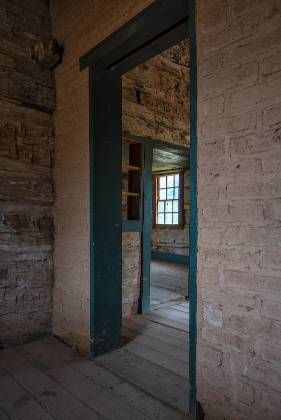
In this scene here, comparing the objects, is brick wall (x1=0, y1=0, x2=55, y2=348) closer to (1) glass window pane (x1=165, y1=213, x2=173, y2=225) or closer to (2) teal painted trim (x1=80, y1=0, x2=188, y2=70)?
(2) teal painted trim (x1=80, y1=0, x2=188, y2=70)

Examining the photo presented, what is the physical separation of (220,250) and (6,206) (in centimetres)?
189

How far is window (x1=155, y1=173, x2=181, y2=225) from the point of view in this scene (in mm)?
7410

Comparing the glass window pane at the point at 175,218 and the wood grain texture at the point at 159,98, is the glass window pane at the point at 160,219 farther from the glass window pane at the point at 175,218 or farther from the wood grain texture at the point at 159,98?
the wood grain texture at the point at 159,98

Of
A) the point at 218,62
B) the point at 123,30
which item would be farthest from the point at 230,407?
the point at 123,30

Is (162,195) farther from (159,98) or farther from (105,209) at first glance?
(105,209)

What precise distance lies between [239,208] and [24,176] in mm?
1964

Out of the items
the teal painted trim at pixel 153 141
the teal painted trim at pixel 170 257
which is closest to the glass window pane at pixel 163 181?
the teal painted trim at pixel 170 257

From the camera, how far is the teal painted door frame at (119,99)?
59.3 inches

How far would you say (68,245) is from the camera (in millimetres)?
2549

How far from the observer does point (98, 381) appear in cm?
193

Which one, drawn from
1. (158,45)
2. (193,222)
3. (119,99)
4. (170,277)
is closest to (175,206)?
(170,277)

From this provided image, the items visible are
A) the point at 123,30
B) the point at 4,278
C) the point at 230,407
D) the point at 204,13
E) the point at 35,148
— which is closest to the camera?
the point at 230,407

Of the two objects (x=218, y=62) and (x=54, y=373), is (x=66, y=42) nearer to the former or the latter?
(x=218, y=62)

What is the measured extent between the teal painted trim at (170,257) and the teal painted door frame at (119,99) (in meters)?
4.68
